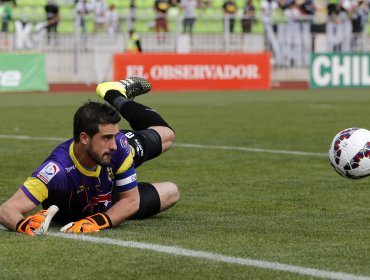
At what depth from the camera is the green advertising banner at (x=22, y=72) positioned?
30469 mm

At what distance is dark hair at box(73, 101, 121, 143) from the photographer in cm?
754

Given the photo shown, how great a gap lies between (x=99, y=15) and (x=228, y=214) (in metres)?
26.9

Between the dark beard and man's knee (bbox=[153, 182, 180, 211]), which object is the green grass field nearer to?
man's knee (bbox=[153, 182, 180, 211])

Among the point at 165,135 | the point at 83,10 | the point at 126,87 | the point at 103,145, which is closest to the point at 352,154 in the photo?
the point at 165,135

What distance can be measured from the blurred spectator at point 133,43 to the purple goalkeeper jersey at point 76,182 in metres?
25.6

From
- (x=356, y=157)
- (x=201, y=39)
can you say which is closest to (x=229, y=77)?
(x=201, y=39)

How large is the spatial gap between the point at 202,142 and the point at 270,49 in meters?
19.9

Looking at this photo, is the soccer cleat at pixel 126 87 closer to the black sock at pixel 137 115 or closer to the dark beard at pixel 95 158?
the black sock at pixel 137 115

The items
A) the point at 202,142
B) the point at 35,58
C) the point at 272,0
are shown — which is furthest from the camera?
the point at 272,0

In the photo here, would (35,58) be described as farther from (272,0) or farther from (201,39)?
(272,0)

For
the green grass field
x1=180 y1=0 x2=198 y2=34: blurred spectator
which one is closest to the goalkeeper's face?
the green grass field

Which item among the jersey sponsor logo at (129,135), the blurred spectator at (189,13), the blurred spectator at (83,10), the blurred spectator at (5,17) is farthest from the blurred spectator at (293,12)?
the jersey sponsor logo at (129,135)

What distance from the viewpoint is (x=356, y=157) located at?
32.1 ft

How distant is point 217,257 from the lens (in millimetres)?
6684
